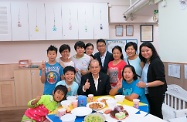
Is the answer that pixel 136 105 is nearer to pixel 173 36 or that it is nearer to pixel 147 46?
pixel 147 46

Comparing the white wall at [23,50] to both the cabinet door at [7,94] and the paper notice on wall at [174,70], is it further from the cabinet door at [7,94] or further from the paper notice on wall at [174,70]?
the paper notice on wall at [174,70]

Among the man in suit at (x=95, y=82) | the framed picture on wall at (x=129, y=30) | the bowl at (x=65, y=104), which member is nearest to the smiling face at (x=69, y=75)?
the man in suit at (x=95, y=82)

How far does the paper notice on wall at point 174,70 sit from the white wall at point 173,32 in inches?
4.0

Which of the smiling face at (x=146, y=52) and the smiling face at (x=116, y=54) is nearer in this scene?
the smiling face at (x=146, y=52)

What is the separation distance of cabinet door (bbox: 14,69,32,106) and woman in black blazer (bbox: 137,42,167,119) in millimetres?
2966

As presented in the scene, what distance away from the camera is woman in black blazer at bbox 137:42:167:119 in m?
2.06

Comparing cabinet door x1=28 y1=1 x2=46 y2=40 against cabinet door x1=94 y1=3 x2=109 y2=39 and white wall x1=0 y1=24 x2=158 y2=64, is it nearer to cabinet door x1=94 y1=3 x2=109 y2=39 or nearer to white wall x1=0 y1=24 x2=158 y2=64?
white wall x1=0 y1=24 x2=158 y2=64

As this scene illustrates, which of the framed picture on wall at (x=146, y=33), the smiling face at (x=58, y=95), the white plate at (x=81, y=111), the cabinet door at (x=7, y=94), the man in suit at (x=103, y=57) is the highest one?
the framed picture on wall at (x=146, y=33)

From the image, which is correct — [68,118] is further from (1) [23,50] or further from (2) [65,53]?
(1) [23,50]

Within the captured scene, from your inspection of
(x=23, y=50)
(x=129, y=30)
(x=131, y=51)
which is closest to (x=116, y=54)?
(x=131, y=51)

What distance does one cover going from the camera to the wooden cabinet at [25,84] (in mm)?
4074

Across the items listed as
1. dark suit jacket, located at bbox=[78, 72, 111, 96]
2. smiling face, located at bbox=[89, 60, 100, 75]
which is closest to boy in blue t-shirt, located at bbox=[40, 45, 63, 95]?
dark suit jacket, located at bbox=[78, 72, 111, 96]

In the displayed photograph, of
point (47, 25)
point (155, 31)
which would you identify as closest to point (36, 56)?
point (47, 25)

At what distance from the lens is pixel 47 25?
426 cm
